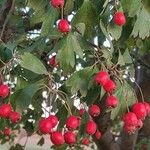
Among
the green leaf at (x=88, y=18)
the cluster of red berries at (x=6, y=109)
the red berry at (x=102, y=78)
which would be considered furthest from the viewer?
the green leaf at (x=88, y=18)

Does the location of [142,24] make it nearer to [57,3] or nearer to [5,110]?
[57,3]

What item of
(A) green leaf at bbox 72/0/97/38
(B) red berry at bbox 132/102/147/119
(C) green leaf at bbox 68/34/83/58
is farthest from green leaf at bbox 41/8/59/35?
(B) red berry at bbox 132/102/147/119

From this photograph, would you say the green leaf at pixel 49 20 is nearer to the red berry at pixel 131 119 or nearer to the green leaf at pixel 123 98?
the green leaf at pixel 123 98

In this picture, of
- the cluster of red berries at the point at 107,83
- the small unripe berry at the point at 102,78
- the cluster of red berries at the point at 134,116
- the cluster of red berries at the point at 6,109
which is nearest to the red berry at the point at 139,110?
the cluster of red berries at the point at 134,116

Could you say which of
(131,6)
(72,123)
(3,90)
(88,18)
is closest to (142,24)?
(131,6)

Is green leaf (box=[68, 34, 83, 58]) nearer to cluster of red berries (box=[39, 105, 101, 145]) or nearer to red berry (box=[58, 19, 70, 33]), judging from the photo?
red berry (box=[58, 19, 70, 33])
